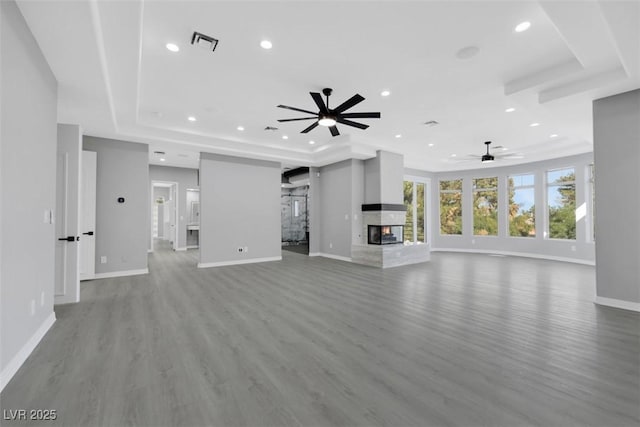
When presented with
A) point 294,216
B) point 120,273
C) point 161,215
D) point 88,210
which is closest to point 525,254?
point 294,216

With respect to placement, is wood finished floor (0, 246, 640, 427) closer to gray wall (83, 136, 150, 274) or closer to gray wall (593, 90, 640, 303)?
gray wall (593, 90, 640, 303)

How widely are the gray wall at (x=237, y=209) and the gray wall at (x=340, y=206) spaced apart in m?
1.55

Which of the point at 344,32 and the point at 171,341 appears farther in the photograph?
the point at 344,32

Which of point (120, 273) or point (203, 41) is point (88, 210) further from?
point (203, 41)

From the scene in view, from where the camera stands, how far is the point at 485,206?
990 cm

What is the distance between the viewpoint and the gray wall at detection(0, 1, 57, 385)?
2.00 metres

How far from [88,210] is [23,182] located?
11.4 ft

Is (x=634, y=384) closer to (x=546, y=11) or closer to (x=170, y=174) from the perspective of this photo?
(x=546, y=11)

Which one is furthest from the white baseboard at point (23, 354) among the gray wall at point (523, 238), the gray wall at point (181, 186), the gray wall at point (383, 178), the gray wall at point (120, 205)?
the gray wall at point (523, 238)

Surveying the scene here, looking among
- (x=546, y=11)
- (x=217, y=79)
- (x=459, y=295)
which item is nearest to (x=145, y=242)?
(x=217, y=79)

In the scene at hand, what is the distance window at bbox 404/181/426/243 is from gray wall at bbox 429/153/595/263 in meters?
0.51

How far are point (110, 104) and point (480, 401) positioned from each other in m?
5.27

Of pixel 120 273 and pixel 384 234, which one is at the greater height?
pixel 384 234

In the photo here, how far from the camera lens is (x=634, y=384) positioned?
1980 mm
